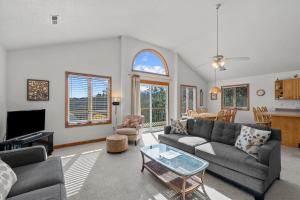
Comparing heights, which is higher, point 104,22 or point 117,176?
point 104,22

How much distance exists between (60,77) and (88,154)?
7.84 feet

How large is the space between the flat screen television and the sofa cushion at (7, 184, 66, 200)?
2.42 metres

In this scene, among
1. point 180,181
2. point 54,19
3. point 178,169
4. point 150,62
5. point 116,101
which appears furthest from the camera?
point 150,62

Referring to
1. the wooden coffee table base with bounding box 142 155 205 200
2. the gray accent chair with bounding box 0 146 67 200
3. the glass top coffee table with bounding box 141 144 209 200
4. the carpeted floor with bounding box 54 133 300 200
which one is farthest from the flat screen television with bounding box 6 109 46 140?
the wooden coffee table base with bounding box 142 155 205 200

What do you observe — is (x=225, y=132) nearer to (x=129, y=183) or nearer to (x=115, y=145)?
(x=129, y=183)

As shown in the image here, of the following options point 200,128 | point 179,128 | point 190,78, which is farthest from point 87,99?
point 190,78

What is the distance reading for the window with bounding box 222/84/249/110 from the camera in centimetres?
714

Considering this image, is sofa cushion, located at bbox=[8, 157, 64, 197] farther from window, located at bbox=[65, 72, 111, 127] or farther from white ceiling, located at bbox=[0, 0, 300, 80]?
window, located at bbox=[65, 72, 111, 127]

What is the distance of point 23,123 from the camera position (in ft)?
10.7

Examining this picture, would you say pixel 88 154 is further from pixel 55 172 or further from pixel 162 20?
pixel 162 20

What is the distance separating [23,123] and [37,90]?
105cm

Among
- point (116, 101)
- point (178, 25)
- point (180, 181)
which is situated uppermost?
point (178, 25)

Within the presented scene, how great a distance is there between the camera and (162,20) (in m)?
4.24

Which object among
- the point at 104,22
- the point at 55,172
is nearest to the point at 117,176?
the point at 55,172
